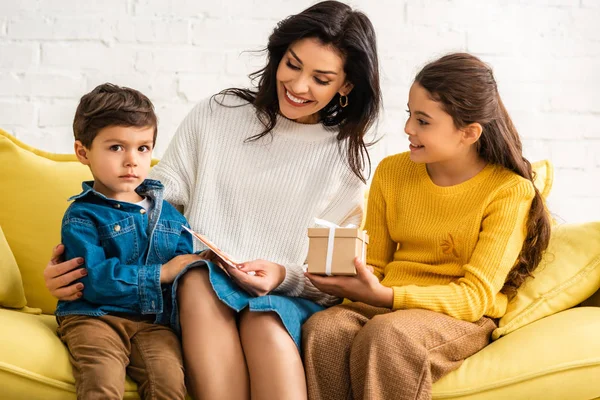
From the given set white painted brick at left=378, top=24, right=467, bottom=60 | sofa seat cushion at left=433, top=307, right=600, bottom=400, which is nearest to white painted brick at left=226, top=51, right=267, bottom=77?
white painted brick at left=378, top=24, right=467, bottom=60

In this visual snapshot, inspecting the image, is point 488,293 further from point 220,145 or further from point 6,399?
point 6,399

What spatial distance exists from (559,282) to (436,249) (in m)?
0.30

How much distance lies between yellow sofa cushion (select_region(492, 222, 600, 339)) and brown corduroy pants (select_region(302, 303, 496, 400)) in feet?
0.54

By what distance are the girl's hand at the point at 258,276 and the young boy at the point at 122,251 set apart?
0.38 ft

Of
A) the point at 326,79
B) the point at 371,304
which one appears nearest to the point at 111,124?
the point at 326,79

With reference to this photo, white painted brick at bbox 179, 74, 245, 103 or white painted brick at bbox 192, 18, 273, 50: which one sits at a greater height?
white painted brick at bbox 192, 18, 273, 50

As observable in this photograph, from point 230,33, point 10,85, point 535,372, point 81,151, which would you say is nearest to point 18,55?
point 10,85

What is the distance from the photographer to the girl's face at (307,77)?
195cm

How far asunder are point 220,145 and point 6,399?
2.64ft

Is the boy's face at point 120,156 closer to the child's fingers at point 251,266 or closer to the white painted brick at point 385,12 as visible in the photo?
the child's fingers at point 251,266

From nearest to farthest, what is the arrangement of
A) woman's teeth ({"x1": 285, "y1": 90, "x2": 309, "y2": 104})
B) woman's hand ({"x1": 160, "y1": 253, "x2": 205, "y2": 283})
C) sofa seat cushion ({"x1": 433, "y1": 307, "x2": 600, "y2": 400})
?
sofa seat cushion ({"x1": 433, "y1": 307, "x2": 600, "y2": 400}) → woman's hand ({"x1": 160, "y1": 253, "x2": 205, "y2": 283}) → woman's teeth ({"x1": 285, "y1": 90, "x2": 309, "y2": 104})

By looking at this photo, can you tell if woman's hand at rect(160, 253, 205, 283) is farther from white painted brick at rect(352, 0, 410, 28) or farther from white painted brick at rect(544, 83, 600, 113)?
white painted brick at rect(544, 83, 600, 113)

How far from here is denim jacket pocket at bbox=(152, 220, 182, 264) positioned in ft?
5.98

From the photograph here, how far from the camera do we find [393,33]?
8.91 feet
